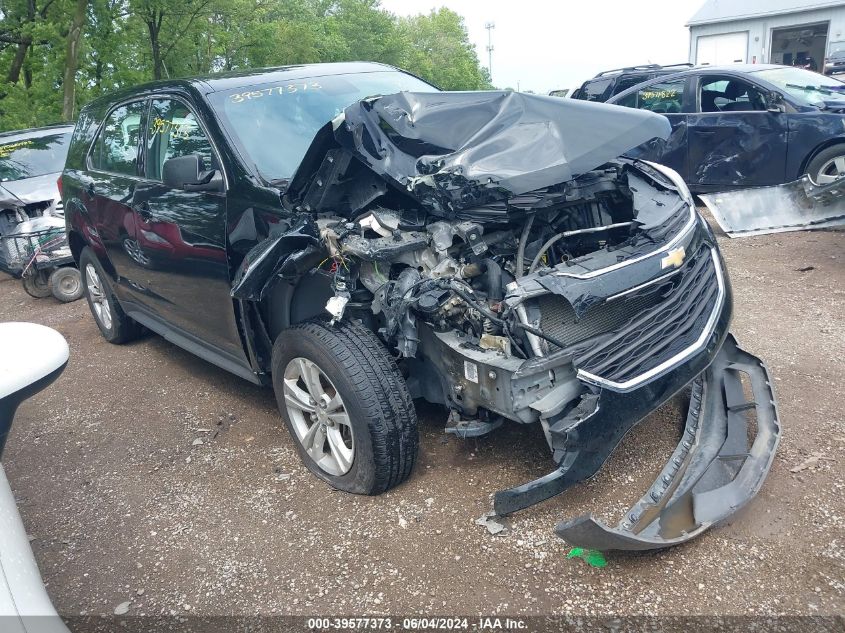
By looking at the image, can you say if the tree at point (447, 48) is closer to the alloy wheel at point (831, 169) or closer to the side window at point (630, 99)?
the side window at point (630, 99)

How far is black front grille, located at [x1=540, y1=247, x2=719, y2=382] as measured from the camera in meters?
2.68

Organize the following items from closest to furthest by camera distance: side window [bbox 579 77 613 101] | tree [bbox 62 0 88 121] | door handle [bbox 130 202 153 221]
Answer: door handle [bbox 130 202 153 221], side window [bbox 579 77 613 101], tree [bbox 62 0 88 121]

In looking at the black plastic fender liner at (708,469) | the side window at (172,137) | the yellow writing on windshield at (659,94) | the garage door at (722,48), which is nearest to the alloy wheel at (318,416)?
the black plastic fender liner at (708,469)

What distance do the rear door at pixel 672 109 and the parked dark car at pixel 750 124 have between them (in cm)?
1

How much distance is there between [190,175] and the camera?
350cm

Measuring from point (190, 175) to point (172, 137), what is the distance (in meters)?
0.84

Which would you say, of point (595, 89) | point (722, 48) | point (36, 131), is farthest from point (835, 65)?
point (36, 131)

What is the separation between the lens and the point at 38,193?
27.0 ft

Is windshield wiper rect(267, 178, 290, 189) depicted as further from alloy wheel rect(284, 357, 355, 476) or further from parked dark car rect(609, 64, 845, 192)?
parked dark car rect(609, 64, 845, 192)

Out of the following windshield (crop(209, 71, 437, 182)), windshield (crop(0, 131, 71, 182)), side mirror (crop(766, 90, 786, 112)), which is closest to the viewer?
windshield (crop(209, 71, 437, 182))

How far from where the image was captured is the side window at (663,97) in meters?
8.25

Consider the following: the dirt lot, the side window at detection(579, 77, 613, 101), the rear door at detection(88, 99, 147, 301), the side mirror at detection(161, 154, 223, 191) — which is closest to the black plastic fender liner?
the dirt lot

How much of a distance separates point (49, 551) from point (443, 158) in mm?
2570

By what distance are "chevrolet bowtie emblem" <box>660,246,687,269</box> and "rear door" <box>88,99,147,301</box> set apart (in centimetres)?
331
